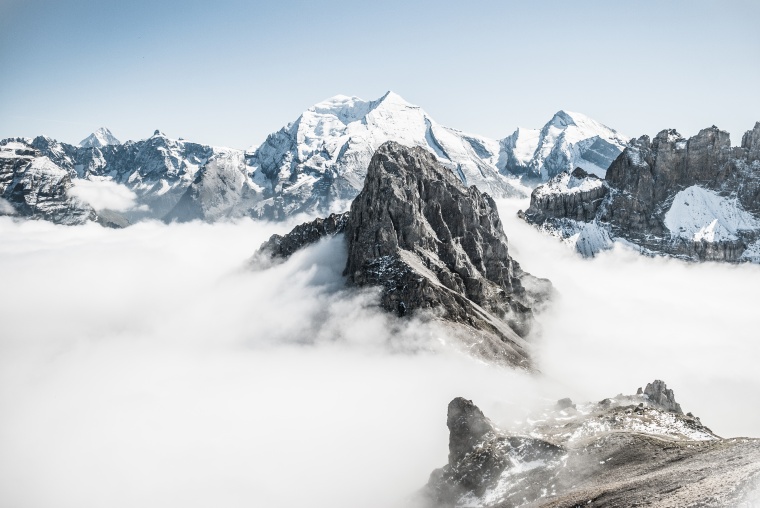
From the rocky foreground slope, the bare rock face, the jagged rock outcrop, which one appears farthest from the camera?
the bare rock face

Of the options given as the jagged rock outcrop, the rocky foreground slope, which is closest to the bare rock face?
the rocky foreground slope

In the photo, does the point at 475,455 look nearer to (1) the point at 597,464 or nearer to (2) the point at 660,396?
(1) the point at 597,464

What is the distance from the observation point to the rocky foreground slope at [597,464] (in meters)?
65.4

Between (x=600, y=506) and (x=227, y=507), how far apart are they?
507 ft

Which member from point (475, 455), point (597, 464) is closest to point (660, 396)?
point (475, 455)

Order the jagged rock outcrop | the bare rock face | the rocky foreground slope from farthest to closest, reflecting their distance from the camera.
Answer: the bare rock face < the jagged rock outcrop < the rocky foreground slope

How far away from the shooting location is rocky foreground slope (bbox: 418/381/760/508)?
65.4 metres

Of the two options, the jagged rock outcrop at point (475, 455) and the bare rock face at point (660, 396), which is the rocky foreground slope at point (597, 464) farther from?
the bare rock face at point (660, 396)

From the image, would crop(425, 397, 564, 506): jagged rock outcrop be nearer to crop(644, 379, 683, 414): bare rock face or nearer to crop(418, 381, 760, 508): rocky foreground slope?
crop(418, 381, 760, 508): rocky foreground slope

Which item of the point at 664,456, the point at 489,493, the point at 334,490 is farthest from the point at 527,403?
the point at 664,456

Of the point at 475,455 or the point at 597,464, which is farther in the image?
the point at 475,455

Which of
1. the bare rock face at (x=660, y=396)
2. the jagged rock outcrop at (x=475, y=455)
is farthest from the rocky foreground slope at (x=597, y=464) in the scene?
the bare rock face at (x=660, y=396)

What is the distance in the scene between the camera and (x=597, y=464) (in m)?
93.6

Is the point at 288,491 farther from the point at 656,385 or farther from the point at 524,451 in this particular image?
the point at 656,385
